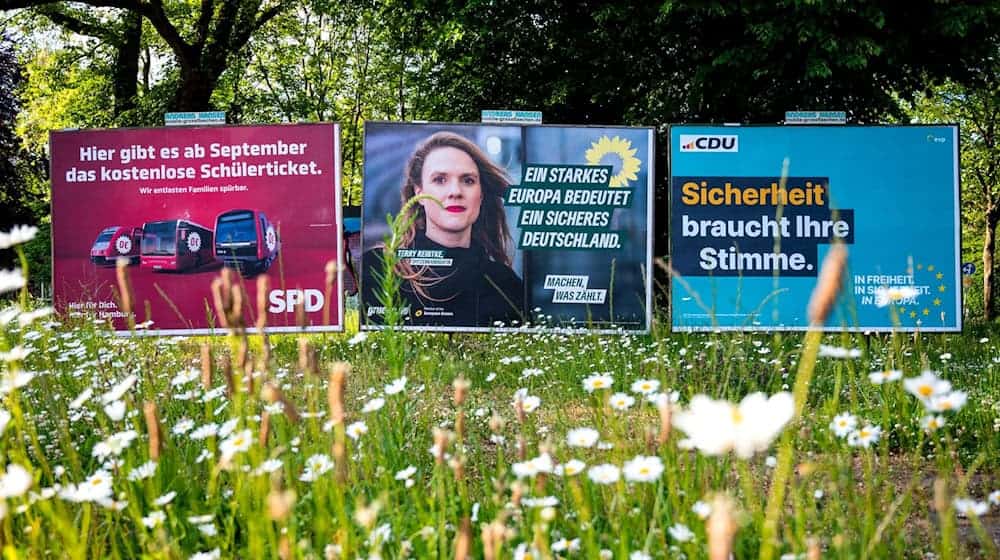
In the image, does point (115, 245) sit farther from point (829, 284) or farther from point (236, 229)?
point (829, 284)

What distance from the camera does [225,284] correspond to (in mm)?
1861

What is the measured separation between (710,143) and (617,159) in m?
0.89

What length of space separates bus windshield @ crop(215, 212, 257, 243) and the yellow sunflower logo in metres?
3.27

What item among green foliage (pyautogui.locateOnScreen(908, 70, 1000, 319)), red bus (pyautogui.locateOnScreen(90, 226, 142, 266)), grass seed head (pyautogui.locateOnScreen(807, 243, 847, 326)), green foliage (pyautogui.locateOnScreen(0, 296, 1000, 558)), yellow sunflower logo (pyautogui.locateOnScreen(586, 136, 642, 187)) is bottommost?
green foliage (pyautogui.locateOnScreen(0, 296, 1000, 558))

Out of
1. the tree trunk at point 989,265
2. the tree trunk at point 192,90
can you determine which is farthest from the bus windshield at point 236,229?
the tree trunk at point 989,265

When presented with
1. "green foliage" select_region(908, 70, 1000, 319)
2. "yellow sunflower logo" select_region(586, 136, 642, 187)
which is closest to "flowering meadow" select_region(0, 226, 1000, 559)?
"yellow sunflower logo" select_region(586, 136, 642, 187)

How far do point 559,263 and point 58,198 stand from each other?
4882mm

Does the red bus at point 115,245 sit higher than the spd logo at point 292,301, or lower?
higher

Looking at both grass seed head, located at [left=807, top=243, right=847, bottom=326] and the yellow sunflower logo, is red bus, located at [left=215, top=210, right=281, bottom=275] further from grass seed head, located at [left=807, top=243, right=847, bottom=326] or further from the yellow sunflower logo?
grass seed head, located at [left=807, top=243, right=847, bottom=326]

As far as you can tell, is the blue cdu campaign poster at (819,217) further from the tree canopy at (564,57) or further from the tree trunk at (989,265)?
the tree trunk at (989,265)

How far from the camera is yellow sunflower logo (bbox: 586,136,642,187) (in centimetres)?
906

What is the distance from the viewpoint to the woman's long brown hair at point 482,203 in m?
9.04

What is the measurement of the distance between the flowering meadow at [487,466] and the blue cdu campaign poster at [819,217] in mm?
2377

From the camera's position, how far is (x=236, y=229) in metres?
9.16
